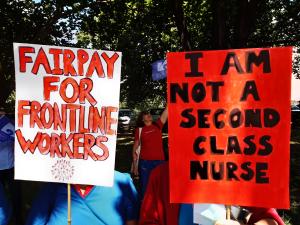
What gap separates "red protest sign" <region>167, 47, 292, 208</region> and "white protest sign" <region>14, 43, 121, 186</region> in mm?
621

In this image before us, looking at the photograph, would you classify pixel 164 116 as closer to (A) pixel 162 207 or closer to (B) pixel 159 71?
(B) pixel 159 71

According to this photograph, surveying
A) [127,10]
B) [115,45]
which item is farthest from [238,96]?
[115,45]

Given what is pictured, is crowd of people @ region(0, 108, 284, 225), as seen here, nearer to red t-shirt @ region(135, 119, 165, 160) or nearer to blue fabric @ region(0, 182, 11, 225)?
blue fabric @ region(0, 182, 11, 225)

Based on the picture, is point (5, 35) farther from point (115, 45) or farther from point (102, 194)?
point (102, 194)

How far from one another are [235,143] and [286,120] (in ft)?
0.93

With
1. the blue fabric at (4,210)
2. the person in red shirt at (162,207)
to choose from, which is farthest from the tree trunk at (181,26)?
the person in red shirt at (162,207)

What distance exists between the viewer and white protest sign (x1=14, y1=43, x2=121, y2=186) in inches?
128

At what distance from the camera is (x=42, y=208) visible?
3.24 m

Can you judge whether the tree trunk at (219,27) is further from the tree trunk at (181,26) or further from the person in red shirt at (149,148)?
the person in red shirt at (149,148)

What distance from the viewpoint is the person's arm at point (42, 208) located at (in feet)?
10.6

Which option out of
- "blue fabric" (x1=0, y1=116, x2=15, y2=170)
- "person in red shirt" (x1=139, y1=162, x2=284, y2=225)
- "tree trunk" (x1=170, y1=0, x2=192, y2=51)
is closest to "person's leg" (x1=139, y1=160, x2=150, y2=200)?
"blue fabric" (x1=0, y1=116, x2=15, y2=170)

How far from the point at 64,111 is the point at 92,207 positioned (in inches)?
24.8

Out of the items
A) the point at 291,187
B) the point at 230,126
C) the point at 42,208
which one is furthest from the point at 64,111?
the point at 291,187

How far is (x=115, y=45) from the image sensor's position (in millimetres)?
19484
